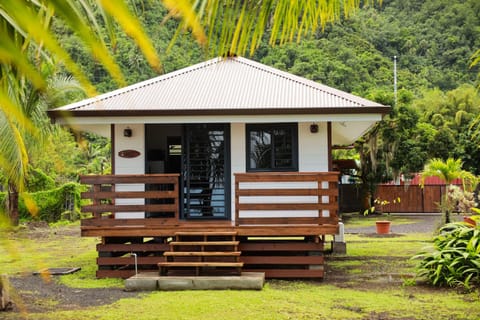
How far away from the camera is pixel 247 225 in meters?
12.0

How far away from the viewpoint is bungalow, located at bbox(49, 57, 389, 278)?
38.5 ft

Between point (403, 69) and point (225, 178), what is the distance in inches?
1788

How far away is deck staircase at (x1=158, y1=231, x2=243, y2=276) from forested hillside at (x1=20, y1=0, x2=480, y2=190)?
3121 mm

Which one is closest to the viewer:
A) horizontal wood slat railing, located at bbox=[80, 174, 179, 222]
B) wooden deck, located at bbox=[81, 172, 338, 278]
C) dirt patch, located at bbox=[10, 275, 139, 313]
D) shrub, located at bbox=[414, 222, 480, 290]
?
dirt patch, located at bbox=[10, 275, 139, 313]

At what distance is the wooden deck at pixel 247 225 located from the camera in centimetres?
1171

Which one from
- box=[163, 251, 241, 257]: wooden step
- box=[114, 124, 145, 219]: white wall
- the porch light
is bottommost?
box=[163, 251, 241, 257]: wooden step

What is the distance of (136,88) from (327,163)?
4.56 metres

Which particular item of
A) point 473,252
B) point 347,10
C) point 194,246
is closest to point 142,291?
point 194,246

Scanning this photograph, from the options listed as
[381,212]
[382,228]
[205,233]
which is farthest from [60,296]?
[381,212]

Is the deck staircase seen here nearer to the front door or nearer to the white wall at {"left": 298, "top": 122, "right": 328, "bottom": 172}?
the front door

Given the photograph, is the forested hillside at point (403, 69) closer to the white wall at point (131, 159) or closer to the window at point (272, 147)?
the white wall at point (131, 159)

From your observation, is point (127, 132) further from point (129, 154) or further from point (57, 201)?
point (57, 201)

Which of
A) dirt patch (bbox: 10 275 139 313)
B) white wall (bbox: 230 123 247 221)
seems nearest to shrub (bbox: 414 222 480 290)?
white wall (bbox: 230 123 247 221)

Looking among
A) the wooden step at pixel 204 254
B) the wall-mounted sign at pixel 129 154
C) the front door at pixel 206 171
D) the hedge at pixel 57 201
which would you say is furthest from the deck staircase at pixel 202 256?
the hedge at pixel 57 201
